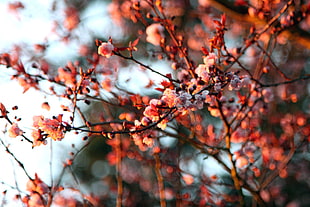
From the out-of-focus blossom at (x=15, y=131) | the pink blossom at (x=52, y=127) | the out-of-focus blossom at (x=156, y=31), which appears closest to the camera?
the pink blossom at (x=52, y=127)

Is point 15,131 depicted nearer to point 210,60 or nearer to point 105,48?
point 105,48

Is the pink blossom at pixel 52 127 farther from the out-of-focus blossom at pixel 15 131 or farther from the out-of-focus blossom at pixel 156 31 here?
the out-of-focus blossom at pixel 156 31

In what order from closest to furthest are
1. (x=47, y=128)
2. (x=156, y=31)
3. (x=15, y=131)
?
(x=47, y=128), (x=15, y=131), (x=156, y=31)

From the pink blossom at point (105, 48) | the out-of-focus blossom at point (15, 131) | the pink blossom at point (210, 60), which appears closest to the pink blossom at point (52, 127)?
the out-of-focus blossom at point (15, 131)

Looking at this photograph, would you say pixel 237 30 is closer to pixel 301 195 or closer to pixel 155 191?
pixel 155 191

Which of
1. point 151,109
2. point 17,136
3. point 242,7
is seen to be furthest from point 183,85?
point 242,7

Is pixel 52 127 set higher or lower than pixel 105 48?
lower

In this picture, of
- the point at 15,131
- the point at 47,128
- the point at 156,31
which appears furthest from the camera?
the point at 156,31

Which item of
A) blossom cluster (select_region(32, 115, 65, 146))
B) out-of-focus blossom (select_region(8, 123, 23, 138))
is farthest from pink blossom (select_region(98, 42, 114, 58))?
out-of-focus blossom (select_region(8, 123, 23, 138))

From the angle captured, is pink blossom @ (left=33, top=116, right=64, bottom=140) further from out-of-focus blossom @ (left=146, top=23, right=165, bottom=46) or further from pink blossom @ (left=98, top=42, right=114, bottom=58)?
out-of-focus blossom @ (left=146, top=23, right=165, bottom=46)

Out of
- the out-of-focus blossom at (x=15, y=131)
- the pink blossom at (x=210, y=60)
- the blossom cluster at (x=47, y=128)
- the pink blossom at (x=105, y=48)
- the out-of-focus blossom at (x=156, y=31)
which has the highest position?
the out-of-focus blossom at (x=156, y=31)

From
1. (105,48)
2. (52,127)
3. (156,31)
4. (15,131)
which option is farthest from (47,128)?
(156,31)

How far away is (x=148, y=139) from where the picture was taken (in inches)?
67.9

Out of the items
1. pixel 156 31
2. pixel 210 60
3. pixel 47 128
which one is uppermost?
pixel 156 31
